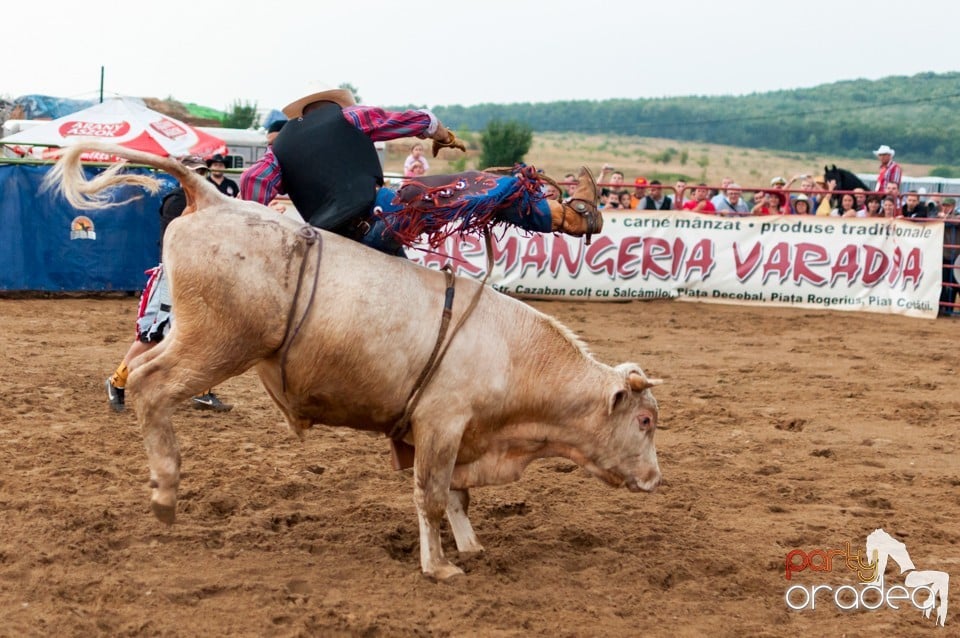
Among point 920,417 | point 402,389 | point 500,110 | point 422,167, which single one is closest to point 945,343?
point 920,417

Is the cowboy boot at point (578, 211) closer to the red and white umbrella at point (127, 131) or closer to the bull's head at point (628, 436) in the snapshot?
the bull's head at point (628, 436)

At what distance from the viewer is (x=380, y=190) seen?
15.7 ft

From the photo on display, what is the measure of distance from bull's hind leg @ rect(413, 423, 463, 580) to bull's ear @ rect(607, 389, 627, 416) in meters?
0.68

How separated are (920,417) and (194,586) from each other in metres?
5.67

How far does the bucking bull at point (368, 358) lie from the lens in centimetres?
430

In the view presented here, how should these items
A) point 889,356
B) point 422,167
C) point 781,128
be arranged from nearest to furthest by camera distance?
point 889,356 → point 422,167 → point 781,128

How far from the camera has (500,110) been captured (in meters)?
143

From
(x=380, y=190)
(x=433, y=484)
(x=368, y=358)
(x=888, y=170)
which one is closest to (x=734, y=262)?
(x=888, y=170)

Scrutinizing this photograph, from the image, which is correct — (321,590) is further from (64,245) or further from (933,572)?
(64,245)

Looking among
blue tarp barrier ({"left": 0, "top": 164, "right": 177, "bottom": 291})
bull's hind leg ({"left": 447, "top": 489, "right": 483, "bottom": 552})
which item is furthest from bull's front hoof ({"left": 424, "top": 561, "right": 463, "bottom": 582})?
blue tarp barrier ({"left": 0, "top": 164, "right": 177, "bottom": 291})

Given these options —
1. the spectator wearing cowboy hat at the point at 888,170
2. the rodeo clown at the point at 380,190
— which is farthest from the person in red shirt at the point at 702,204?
the rodeo clown at the point at 380,190

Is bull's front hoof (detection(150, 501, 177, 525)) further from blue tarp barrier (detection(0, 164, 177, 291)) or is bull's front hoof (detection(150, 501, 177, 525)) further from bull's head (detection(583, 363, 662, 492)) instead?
blue tarp barrier (detection(0, 164, 177, 291))

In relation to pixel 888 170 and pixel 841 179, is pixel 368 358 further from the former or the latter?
pixel 841 179

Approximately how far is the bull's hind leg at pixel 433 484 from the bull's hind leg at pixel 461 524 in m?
0.28
